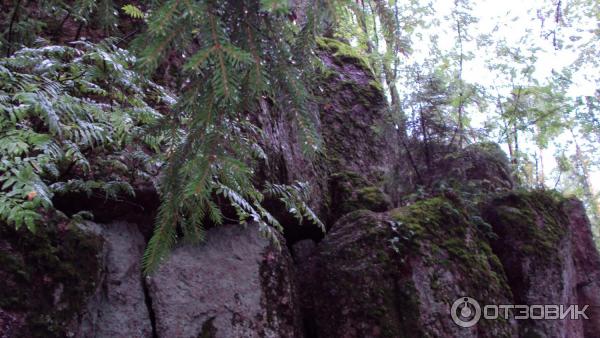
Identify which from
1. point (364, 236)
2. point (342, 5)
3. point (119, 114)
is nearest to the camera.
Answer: point (342, 5)

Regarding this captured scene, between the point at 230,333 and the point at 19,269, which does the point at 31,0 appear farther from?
the point at 230,333

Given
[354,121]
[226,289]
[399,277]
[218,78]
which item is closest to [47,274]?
[226,289]

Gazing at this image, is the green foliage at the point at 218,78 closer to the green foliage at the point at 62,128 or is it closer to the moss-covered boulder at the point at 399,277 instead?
the green foliage at the point at 62,128

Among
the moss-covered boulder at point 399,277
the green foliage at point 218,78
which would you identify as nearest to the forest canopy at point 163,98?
the green foliage at point 218,78

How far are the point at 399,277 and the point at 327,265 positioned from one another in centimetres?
72

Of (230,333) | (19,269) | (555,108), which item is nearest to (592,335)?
(555,108)

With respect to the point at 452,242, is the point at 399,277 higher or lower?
lower

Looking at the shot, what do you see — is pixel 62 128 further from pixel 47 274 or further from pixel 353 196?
pixel 353 196

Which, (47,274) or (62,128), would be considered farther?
(47,274)

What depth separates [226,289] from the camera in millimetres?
3883

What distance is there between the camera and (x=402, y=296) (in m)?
4.35

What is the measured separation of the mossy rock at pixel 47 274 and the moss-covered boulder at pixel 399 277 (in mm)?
2223

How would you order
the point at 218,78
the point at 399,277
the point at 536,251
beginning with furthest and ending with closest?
the point at 536,251 → the point at 399,277 → the point at 218,78

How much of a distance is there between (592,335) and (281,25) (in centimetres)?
819
